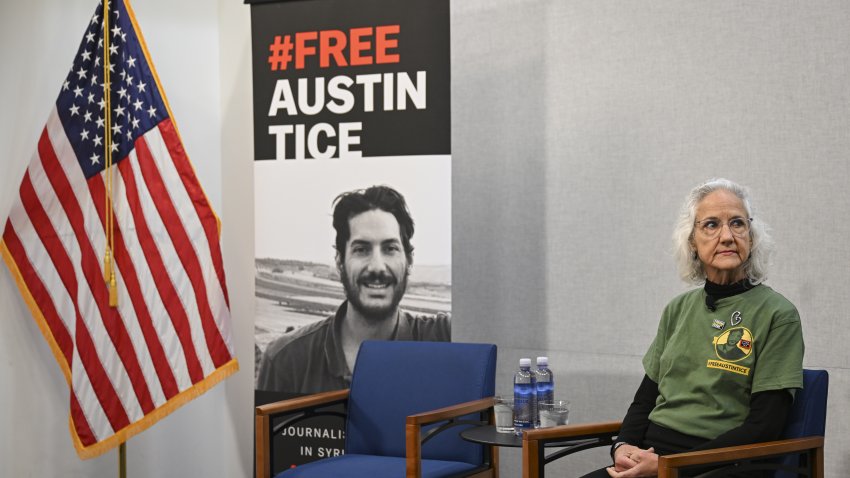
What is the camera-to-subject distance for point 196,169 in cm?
509

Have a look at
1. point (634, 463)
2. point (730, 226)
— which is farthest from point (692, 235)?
point (634, 463)

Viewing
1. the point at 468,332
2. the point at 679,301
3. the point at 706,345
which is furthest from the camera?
the point at 468,332

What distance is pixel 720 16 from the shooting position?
391cm

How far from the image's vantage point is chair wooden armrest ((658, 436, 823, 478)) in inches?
99.9

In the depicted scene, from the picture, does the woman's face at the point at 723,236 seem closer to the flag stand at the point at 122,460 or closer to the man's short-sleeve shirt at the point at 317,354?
the man's short-sleeve shirt at the point at 317,354

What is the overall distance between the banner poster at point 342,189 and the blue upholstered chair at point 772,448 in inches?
57.2

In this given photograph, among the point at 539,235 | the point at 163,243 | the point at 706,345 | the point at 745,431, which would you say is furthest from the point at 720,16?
the point at 163,243

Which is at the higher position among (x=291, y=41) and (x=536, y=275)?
(x=291, y=41)

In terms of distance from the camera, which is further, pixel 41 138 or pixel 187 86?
pixel 187 86

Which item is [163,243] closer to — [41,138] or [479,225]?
[41,138]

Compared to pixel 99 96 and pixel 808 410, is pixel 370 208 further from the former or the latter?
pixel 808 410

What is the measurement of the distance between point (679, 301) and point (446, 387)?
105cm

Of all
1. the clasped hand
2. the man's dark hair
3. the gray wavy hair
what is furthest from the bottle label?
the man's dark hair

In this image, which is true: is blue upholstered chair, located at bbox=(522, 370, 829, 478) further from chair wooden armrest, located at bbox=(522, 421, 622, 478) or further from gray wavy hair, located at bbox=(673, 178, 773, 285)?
gray wavy hair, located at bbox=(673, 178, 773, 285)
